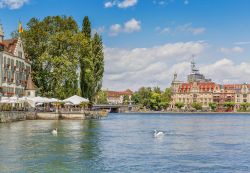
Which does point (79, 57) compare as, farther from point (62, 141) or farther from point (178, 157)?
point (178, 157)

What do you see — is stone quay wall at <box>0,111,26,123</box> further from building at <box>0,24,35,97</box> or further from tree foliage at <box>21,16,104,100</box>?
tree foliage at <box>21,16,104,100</box>

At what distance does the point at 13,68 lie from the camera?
89938 mm

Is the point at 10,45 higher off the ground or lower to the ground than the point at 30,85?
higher

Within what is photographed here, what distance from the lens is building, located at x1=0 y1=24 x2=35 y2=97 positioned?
8488 centimetres

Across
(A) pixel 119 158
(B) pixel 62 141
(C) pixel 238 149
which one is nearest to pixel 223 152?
(C) pixel 238 149

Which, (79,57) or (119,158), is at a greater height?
(79,57)

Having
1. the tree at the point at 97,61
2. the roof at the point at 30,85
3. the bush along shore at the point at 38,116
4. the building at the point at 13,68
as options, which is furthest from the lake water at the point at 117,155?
the tree at the point at 97,61

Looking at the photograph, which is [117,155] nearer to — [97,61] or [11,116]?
[11,116]

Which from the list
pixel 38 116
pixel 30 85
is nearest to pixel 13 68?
pixel 30 85

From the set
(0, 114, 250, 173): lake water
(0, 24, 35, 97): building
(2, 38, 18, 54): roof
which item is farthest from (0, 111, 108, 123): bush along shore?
(0, 114, 250, 173): lake water

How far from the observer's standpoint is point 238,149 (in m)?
39.2

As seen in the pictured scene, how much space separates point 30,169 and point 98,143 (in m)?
14.6

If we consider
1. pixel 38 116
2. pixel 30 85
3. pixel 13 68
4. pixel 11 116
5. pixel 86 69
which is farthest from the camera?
pixel 86 69

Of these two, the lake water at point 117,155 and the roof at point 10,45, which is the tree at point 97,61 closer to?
the roof at point 10,45
